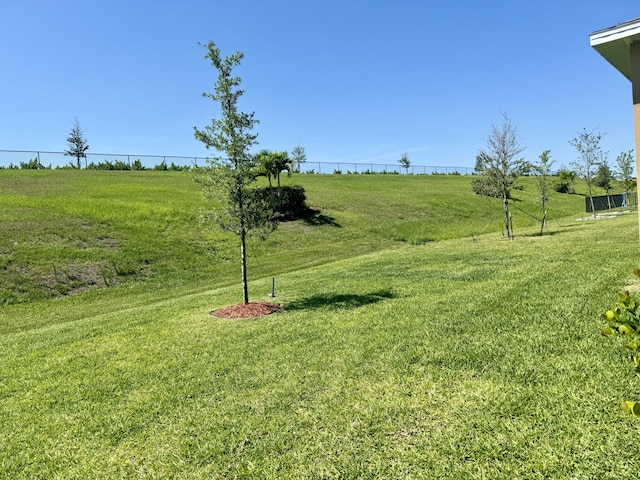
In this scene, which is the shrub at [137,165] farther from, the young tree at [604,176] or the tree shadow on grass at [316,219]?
the young tree at [604,176]

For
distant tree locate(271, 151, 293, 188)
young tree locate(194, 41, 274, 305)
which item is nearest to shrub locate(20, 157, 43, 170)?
distant tree locate(271, 151, 293, 188)

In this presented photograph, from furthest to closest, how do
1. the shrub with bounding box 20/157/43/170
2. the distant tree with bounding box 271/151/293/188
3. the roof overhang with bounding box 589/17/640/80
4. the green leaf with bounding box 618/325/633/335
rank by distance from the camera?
the shrub with bounding box 20/157/43/170, the distant tree with bounding box 271/151/293/188, the roof overhang with bounding box 589/17/640/80, the green leaf with bounding box 618/325/633/335

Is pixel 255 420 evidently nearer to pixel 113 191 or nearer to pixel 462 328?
pixel 462 328

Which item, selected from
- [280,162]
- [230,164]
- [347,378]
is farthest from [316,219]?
[347,378]

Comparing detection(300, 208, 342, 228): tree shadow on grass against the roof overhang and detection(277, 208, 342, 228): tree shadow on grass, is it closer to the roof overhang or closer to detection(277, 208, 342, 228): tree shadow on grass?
detection(277, 208, 342, 228): tree shadow on grass

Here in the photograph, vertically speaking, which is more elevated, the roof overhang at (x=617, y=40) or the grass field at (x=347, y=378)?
the roof overhang at (x=617, y=40)

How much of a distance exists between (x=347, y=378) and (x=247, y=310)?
4.05 m

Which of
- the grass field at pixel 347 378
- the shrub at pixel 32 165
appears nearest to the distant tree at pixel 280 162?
the grass field at pixel 347 378

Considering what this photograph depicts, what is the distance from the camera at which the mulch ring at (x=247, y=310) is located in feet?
25.4

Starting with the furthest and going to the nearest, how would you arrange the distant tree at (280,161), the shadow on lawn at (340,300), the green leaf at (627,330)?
1. the distant tree at (280,161)
2. the shadow on lawn at (340,300)
3. the green leaf at (627,330)

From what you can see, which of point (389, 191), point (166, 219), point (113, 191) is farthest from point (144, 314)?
point (389, 191)

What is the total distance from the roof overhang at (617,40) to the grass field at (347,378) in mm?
3518

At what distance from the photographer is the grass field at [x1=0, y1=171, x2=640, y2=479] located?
9.80ft

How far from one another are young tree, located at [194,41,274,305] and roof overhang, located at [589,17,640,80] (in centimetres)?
598
